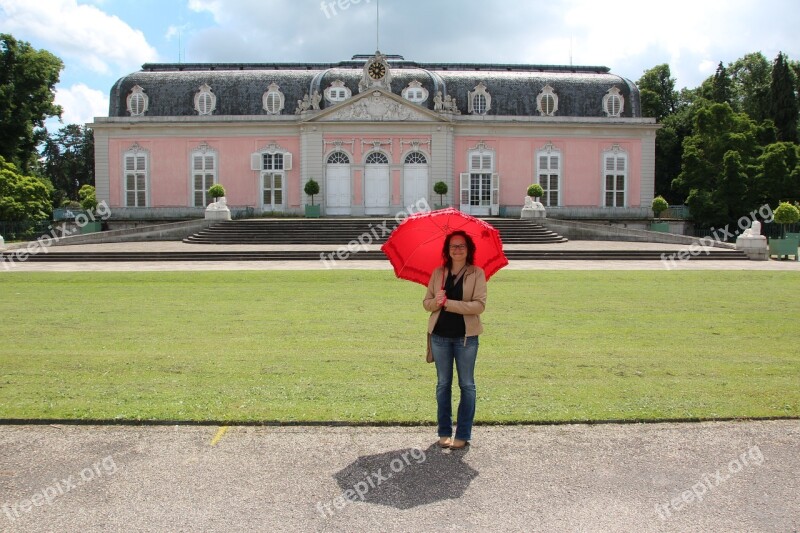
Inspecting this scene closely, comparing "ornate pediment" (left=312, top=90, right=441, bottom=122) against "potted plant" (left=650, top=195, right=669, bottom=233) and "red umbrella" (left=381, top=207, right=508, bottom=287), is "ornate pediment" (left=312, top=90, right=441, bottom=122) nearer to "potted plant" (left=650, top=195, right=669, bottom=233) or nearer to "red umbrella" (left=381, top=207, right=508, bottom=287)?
"potted plant" (left=650, top=195, right=669, bottom=233)

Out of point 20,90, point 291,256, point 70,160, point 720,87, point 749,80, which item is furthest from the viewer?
point 70,160

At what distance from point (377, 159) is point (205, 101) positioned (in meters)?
10.5

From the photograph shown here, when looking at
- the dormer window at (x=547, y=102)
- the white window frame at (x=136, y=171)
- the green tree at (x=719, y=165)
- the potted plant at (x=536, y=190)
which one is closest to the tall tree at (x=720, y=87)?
the green tree at (x=719, y=165)

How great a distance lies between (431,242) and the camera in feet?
19.8

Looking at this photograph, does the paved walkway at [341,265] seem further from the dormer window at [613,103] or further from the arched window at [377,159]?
the dormer window at [613,103]

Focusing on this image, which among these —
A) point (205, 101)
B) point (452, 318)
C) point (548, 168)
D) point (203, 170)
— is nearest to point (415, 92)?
point (548, 168)

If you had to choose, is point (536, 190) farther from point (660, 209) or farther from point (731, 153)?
point (731, 153)

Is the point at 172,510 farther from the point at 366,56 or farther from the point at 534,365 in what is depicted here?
the point at 366,56

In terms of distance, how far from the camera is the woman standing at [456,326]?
5.68 m

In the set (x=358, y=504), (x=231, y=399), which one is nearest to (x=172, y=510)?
(x=358, y=504)

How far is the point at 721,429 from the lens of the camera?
6105 millimetres

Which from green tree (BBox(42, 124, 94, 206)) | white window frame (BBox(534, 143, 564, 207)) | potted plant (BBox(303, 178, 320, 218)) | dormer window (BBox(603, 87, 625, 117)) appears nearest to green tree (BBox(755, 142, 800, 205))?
dormer window (BBox(603, 87, 625, 117))

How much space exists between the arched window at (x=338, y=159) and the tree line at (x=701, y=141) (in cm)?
1589

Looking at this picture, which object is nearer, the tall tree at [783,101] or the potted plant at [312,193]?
the potted plant at [312,193]
